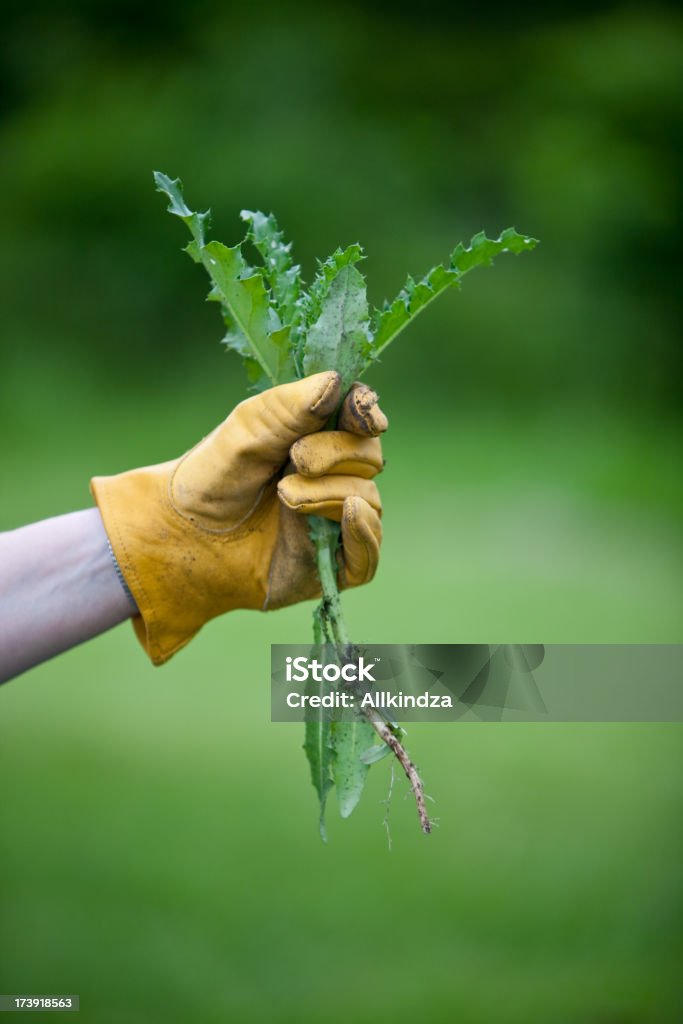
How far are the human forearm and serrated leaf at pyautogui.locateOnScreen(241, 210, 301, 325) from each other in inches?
19.7

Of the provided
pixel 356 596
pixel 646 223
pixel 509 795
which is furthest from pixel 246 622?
pixel 646 223

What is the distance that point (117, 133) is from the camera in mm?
6996

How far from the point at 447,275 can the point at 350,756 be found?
2.73 ft

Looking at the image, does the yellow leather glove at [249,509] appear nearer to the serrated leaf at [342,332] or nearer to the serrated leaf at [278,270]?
the serrated leaf at [342,332]

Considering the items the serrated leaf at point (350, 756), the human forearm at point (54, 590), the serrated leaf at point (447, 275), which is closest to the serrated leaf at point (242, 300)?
the serrated leaf at point (447, 275)

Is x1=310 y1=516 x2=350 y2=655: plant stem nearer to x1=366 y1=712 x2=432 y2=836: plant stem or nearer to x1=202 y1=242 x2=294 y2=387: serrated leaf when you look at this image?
x1=366 y1=712 x2=432 y2=836: plant stem

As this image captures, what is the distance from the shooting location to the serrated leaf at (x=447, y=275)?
164 cm

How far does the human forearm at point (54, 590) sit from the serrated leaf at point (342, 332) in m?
0.50

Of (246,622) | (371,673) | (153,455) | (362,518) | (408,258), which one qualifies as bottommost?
(371,673)

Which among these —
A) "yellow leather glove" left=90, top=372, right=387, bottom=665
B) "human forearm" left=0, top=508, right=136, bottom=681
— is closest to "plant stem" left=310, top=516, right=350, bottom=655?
"yellow leather glove" left=90, top=372, right=387, bottom=665

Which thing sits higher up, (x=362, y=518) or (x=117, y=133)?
(x=117, y=133)

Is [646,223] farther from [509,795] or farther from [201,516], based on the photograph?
[201,516]

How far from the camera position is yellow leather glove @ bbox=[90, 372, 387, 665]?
67.3 inches

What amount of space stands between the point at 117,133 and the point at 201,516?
5.95 metres
